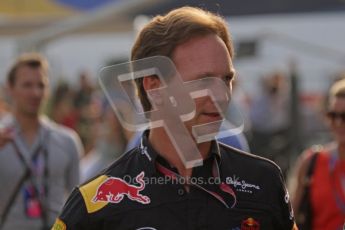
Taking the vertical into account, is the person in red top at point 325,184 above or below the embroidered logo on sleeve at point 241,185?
below

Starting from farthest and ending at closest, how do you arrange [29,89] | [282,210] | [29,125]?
[29,89]
[29,125]
[282,210]

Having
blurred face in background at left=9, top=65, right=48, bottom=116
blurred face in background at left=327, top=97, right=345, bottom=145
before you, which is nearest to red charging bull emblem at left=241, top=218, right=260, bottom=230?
blurred face in background at left=327, top=97, right=345, bottom=145

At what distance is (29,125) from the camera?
6090mm

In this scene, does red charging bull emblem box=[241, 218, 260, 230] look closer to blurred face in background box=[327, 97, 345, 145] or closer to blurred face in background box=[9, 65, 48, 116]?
blurred face in background box=[327, 97, 345, 145]

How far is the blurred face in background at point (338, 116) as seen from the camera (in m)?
5.69

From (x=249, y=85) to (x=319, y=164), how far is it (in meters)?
16.1

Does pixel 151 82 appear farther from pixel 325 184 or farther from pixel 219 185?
pixel 325 184

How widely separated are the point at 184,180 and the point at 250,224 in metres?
0.24

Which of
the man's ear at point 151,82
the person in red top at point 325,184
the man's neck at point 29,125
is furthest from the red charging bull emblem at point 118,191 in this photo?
the man's neck at point 29,125

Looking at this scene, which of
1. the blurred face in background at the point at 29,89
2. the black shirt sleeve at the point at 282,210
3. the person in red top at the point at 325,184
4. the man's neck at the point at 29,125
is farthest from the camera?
the blurred face in background at the point at 29,89

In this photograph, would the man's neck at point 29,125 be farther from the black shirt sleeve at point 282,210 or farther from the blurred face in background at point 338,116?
the black shirt sleeve at point 282,210

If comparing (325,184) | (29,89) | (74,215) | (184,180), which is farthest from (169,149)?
(29,89)

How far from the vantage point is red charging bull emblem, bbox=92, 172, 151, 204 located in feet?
9.10

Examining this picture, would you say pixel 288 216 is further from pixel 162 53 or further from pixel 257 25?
pixel 257 25
